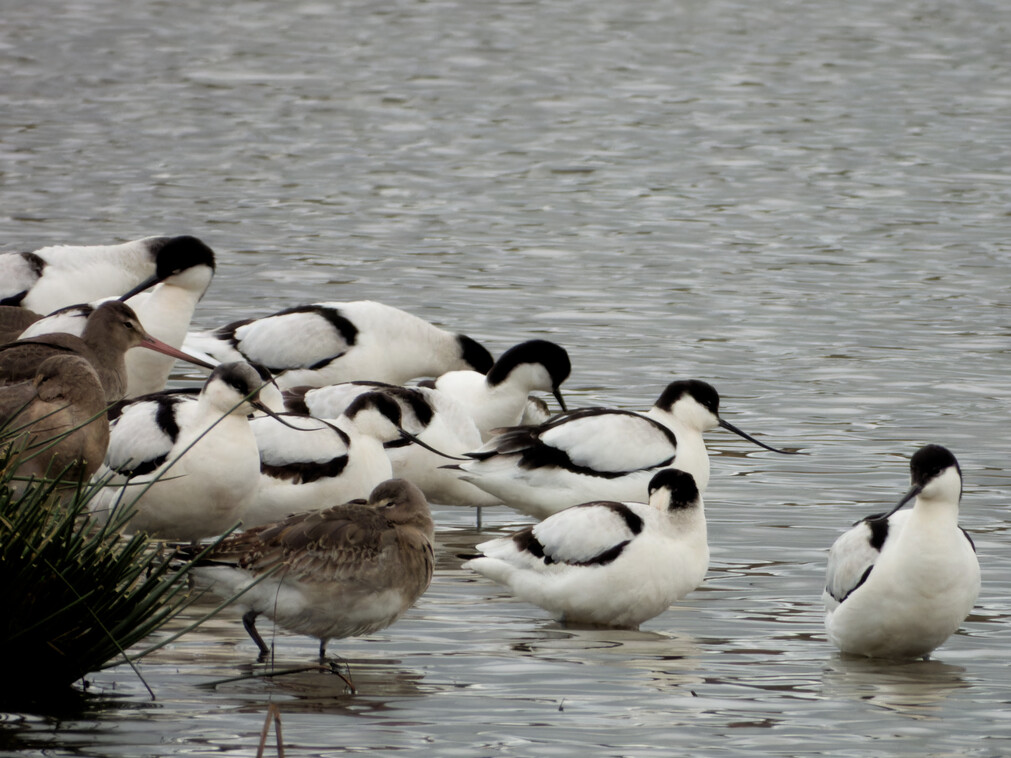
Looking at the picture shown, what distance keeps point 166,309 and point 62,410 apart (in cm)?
474

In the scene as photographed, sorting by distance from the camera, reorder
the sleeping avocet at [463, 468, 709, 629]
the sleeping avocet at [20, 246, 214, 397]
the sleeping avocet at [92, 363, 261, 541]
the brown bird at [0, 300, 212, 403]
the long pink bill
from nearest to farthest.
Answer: the sleeping avocet at [463, 468, 709, 629] < the sleeping avocet at [92, 363, 261, 541] < the brown bird at [0, 300, 212, 403] < the long pink bill < the sleeping avocet at [20, 246, 214, 397]

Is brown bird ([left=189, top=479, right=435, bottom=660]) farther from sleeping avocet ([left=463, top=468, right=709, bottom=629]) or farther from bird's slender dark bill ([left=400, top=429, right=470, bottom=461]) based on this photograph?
bird's slender dark bill ([left=400, top=429, right=470, bottom=461])

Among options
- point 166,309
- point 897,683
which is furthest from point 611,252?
point 897,683

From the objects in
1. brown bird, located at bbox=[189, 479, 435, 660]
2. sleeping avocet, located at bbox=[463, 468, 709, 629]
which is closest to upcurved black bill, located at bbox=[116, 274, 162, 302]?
sleeping avocet, located at bbox=[463, 468, 709, 629]

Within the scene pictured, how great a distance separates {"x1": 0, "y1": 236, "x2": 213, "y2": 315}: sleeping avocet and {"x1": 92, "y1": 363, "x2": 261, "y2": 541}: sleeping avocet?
360 cm

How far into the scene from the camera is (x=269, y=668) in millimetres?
7926

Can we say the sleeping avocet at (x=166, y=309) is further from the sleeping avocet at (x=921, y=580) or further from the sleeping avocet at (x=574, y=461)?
the sleeping avocet at (x=921, y=580)

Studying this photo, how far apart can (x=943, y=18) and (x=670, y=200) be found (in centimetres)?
2073

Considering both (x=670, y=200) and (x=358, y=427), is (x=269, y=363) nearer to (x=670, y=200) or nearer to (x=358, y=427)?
(x=358, y=427)

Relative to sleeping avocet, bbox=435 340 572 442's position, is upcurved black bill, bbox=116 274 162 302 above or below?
above

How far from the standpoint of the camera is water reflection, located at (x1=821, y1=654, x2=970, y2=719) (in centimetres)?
777

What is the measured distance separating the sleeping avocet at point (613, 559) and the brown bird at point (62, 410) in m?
1.87

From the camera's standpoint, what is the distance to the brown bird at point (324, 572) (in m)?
7.73

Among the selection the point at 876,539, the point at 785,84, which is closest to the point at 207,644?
the point at 876,539
